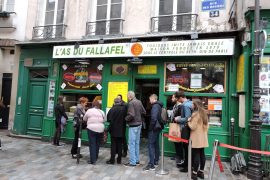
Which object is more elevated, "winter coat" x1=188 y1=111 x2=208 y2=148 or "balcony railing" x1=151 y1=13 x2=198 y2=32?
"balcony railing" x1=151 y1=13 x2=198 y2=32

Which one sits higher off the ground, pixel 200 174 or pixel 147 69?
pixel 147 69

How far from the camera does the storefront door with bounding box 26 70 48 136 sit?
35.0ft

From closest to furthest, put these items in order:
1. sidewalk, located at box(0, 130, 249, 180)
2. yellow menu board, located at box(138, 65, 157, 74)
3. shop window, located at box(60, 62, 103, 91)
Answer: sidewalk, located at box(0, 130, 249, 180) < yellow menu board, located at box(138, 65, 157, 74) < shop window, located at box(60, 62, 103, 91)

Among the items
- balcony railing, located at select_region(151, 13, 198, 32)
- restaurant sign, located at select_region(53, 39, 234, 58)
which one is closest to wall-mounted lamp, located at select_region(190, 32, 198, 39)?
restaurant sign, located at select_region(53, 39, 234, 58)

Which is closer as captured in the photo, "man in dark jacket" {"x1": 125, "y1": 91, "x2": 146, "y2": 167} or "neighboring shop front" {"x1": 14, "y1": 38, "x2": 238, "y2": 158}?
"man in dark jacket" {"x1": 125, "y1": 91, "x2": 146, "y2": 167}

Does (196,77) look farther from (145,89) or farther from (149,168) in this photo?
(149,168)

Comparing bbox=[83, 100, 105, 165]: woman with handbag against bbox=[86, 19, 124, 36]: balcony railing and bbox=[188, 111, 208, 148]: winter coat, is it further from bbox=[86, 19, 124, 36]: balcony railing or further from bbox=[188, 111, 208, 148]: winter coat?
bbox=[86, 19, 124, 36]: balcony railing

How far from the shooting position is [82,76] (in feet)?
32.7

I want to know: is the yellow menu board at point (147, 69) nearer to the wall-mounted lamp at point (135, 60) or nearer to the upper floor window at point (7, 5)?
the wall-mounted lamp at point (135, 60)

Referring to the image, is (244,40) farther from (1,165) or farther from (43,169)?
(1,165)

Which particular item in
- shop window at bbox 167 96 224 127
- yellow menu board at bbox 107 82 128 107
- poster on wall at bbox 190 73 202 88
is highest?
poster on wall at bbox 190 73 202 88

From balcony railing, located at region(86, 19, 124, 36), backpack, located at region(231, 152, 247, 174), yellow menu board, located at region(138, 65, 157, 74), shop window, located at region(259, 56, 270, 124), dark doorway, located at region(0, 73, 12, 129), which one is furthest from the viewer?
dark doorway, located at region(0, 73, 12, 129)

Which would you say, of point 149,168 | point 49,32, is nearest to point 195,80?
point 149,168

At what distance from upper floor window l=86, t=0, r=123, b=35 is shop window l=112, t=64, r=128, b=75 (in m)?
1.17
